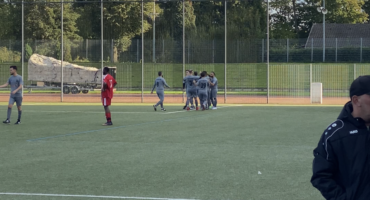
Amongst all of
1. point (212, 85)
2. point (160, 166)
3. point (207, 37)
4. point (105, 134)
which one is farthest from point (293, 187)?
point (207, 37)

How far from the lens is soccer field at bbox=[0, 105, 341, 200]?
8.12 meters

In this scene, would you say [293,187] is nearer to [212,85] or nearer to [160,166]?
[160,166]

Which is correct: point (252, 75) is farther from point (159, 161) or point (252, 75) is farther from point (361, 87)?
point (361, 87)

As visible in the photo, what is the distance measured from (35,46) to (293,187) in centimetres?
3055

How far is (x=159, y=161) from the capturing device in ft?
35.8

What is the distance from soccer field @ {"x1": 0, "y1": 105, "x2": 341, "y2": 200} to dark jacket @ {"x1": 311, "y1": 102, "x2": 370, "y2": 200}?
3881 millimetres

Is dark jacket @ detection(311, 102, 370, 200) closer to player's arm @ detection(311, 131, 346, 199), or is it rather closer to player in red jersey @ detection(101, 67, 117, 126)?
player's arm @ detection(311, 131, 346, 199)

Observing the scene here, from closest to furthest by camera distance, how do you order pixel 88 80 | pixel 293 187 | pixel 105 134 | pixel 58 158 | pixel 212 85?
pixel 293 187
pixel 58 158
pixel 105 134
pixel 212 85
pixel 88 80

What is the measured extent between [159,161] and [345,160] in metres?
7.28

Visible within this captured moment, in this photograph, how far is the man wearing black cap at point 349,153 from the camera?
3738 millimetres

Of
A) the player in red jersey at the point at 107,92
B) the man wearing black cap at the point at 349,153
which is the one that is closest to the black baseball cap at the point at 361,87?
the man wearing black cap at the point at 349,153

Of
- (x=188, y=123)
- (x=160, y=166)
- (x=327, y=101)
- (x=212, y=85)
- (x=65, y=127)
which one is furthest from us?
(x=327, y=101)

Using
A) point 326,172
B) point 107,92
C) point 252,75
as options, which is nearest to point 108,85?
point 107,92

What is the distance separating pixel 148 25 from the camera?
36188mm
